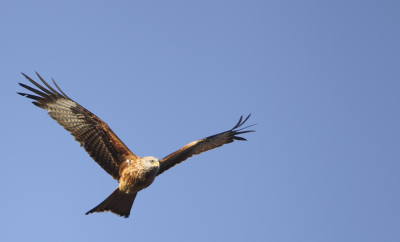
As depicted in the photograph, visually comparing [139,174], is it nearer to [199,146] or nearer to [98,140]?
[98,140]

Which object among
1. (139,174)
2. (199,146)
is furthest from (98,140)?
(199,146)

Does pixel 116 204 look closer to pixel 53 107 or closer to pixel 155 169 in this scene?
pixel 155 169

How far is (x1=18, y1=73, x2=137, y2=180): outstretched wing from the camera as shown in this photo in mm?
8664

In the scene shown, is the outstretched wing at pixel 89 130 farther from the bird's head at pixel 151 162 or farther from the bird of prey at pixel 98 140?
the bird's head at pixel 151 162

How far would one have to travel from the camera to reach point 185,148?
9.20 metres

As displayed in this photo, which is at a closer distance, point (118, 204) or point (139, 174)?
point (139, 174)

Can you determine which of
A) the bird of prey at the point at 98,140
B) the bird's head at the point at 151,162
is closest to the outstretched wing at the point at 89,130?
the bird of prey at the point at 98,140

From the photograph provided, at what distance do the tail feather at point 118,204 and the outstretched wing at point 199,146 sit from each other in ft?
3.09

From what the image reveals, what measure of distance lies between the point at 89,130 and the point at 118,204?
63.0 inches

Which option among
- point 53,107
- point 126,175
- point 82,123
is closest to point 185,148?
point 126,175

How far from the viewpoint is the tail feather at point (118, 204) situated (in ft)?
28.0

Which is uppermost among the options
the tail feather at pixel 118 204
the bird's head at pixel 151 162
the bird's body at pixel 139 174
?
the bird's head at pixel 151 162

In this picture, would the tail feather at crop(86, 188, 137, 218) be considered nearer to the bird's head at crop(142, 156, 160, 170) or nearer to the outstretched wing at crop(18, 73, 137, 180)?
the outstretched wing at crop(18, 73, 137, 180)

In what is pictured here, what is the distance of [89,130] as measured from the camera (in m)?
8.73
